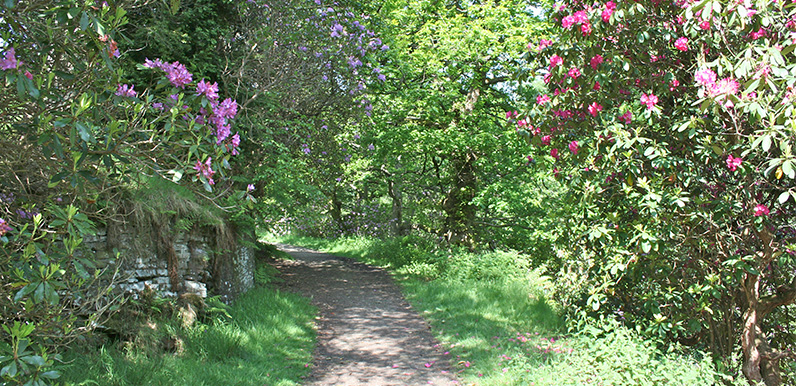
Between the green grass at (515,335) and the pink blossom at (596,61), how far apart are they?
→ 2578 mm

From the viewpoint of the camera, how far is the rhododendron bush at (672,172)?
163 inches

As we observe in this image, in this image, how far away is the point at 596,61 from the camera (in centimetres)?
470

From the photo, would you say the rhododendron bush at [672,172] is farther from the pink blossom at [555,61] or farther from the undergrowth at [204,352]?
the undergrowth at [204,352]

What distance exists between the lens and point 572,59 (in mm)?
4902

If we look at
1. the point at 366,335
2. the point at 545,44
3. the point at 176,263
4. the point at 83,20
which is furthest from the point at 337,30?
the point at 83,20

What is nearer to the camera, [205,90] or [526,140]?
[205,90]

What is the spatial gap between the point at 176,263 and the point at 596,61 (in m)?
5.73

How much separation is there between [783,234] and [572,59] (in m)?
2.55

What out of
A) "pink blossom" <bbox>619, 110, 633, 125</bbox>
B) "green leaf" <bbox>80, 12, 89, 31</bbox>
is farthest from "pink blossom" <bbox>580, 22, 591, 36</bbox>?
"green leaf" <bbox>80, 12, 89, 31</bbox>

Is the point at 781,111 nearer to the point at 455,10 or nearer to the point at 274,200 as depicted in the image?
the point at 274,200

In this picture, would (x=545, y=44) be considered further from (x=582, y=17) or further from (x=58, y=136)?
(x=58, y=136)

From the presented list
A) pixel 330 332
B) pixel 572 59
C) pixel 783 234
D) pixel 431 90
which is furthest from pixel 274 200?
pixel 783 234

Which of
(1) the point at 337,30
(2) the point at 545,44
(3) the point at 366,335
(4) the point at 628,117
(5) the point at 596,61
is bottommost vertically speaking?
(3) the point at 366,335

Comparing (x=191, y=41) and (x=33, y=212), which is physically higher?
(x=191, y=41)
